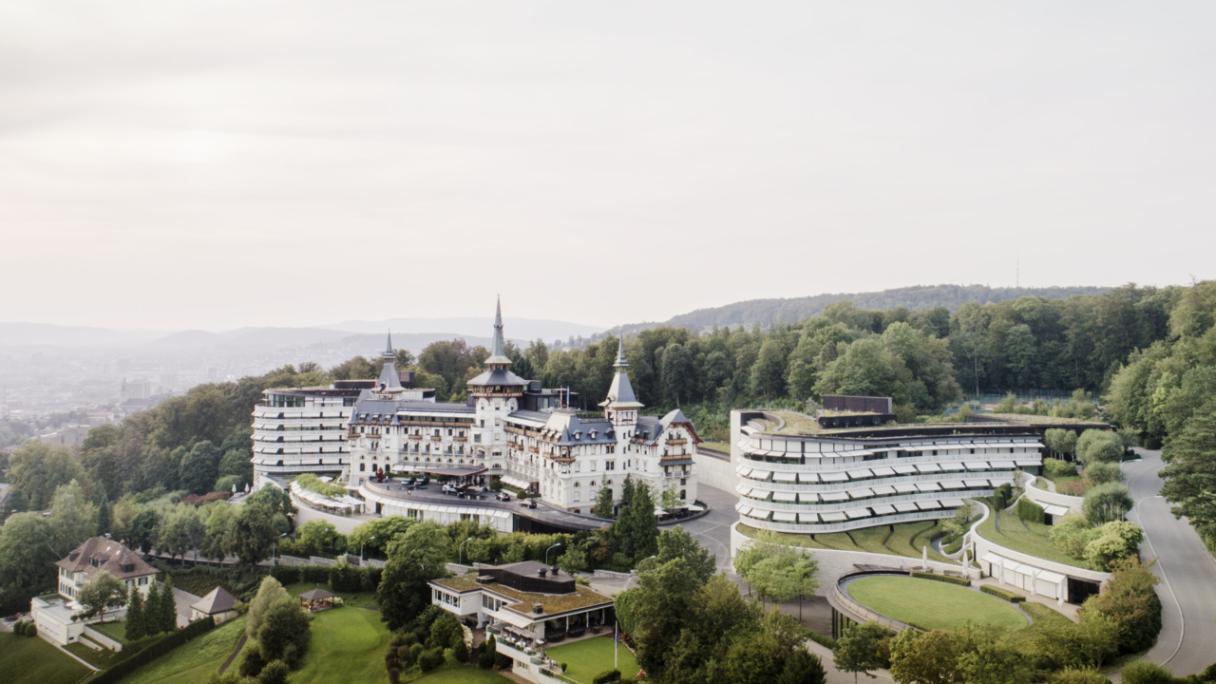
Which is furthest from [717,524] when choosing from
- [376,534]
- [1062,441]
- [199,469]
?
[199,469]

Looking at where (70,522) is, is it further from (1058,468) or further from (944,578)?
(1058,468)

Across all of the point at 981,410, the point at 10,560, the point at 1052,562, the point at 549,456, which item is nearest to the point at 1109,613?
the point at 1052,562

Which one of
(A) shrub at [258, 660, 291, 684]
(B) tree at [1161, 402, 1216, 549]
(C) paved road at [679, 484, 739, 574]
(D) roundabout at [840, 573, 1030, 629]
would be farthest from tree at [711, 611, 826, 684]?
(A) shrub at [258, 660, 291, 684]

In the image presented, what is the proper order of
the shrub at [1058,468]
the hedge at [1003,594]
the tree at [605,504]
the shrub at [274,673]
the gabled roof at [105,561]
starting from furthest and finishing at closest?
the tree at [605,504]
the gabled roof at [105,561]
the shrub at [1058,468]
the shrub at [274,673]
the hedge at [1003,594]

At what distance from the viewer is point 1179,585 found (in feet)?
141

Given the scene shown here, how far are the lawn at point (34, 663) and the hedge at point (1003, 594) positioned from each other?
2140 inches

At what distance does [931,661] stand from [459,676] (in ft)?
81.9

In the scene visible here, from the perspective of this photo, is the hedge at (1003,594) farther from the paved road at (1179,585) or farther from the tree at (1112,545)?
the paved road at (1179,585)

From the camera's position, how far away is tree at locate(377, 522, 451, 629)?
55500mm

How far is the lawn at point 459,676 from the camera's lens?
47688mm

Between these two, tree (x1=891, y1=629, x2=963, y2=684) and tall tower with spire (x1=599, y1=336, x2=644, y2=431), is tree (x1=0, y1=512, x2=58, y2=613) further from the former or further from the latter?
tree (x1=891, y1=629, x2=963, y2=684)

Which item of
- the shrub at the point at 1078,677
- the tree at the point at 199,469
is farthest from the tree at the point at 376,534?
Answer: the shrub at the point at 1078,677

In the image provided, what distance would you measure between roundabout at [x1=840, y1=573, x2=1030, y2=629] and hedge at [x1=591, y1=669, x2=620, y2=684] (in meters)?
12.0

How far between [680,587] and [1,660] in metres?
50.1
